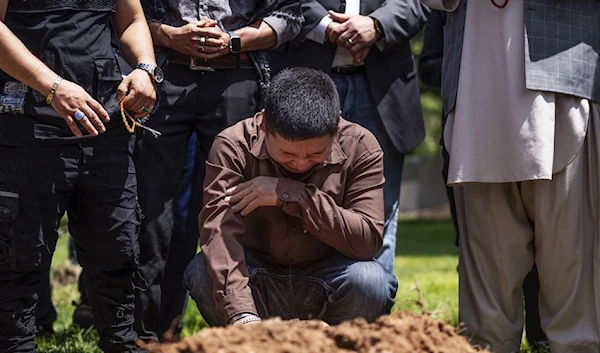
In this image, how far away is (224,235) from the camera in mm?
4574

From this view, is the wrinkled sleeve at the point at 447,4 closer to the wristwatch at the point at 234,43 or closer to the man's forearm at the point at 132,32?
the wristwatch at the point at 234,43

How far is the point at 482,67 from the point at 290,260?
4.09ft

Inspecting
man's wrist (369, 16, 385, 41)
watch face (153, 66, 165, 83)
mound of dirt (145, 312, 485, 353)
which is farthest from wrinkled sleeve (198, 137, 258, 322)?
man's wrist (369, 16, 385, 41)

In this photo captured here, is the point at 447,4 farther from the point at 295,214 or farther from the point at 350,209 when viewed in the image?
the point at 295,214

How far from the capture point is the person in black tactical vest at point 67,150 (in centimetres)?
434

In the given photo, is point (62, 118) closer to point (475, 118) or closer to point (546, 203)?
point (475, 118)

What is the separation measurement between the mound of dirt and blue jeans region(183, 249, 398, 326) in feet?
3.95

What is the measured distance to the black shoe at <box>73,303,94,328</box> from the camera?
6.45m

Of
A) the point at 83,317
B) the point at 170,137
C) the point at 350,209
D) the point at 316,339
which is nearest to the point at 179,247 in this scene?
the point at 170,137

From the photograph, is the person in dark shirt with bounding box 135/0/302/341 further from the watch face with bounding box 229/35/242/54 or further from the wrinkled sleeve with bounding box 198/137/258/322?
the wrinkled sleeve with bounding box 198/137/258/322

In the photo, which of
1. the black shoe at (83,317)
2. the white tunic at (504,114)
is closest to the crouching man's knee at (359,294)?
the white tunic at (504,114)

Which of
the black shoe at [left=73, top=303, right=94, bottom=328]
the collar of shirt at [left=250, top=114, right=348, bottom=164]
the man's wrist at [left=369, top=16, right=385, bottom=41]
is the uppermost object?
the man's wrist at [left=369, top=16, right=385, bottom=41]

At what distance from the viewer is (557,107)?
4.80 meters

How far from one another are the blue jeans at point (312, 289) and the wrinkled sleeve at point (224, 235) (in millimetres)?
175
